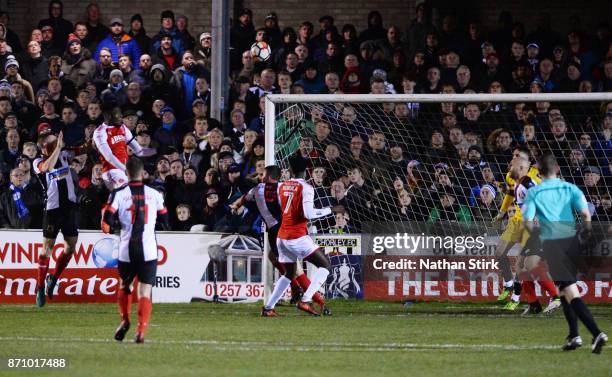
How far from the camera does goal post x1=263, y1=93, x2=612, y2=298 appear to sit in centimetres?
1805

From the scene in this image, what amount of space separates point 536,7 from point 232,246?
10.1 meters

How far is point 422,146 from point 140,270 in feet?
25.8

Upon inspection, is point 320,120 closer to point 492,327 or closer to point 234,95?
point 234,95

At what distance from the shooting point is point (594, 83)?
20828 mm

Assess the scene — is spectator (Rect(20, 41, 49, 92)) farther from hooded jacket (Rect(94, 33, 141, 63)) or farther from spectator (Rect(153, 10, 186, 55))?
spectator (Rect(153, 10, 186, 55))

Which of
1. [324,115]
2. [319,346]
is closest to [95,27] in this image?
[324,115]

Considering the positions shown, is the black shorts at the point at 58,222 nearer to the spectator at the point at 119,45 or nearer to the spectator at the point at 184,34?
the spectator at the point at 119,45

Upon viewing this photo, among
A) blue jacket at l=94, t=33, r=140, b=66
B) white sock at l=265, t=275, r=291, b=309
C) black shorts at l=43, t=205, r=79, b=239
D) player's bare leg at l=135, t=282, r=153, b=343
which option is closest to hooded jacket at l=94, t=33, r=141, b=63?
blue jacket at l=94, t=33, r=140, b=66

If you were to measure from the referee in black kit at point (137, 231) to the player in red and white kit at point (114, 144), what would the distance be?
3.49 m

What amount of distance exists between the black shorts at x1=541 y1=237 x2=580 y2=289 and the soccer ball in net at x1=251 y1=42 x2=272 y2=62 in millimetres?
10523

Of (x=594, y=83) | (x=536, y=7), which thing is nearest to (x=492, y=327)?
(x=594, y=83)

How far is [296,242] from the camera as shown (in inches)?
609

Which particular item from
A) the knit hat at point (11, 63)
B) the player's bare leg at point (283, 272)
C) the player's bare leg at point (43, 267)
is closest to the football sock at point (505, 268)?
the player's bare leg at point (283, 272)

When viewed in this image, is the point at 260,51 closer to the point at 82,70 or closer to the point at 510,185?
the point at 82,70
